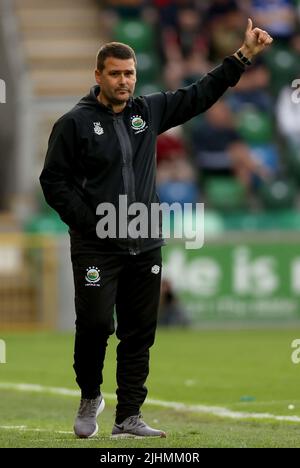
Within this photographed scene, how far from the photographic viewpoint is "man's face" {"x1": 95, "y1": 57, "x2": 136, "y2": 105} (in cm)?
789

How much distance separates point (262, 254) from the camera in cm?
2180

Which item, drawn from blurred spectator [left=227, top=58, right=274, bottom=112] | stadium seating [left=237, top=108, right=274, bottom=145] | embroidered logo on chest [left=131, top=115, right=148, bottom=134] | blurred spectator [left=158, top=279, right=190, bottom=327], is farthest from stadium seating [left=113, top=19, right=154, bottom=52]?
embroidered logo on chest [left=131, top=115, right=148, bottom=134]

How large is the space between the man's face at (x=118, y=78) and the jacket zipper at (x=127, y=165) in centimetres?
14

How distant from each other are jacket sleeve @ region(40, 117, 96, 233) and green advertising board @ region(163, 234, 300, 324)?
1325cm

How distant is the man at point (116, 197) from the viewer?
7930mm

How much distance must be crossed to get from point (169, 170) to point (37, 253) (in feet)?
9.47

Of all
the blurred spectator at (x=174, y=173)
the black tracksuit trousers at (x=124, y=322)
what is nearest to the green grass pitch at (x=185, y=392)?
the black tracksuit trousers at (x=124, y=322)

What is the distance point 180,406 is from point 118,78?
12.2 feet

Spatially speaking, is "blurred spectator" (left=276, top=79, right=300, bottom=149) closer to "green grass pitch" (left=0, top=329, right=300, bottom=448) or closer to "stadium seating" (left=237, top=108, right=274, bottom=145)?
"stadium seating" (left=237, top=108, right=274, bottom=145)

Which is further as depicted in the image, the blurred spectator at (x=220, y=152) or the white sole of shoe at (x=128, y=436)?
the blurred spectator at (x=220, y=152)

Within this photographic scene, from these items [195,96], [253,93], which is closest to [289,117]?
[253,93]

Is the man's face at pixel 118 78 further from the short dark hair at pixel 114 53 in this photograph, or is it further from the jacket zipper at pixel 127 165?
the jacket zipper at pixel 127 165

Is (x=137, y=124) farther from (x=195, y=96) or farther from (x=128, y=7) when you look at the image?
(x=128, y=7)
